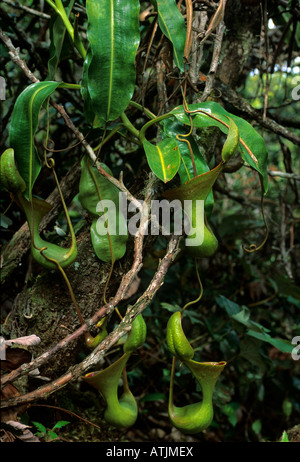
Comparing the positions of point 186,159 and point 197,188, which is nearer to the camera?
point 197,188

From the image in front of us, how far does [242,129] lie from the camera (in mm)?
832

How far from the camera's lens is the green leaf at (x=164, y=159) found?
0.79 m

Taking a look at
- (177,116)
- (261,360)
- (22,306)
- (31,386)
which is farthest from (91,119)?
(261,360)

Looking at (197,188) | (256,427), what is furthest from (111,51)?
(256,427)

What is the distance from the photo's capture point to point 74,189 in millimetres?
1127

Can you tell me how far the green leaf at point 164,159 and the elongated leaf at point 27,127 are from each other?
9.3 inches

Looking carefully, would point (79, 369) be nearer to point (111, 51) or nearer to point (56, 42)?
point (111, 51)

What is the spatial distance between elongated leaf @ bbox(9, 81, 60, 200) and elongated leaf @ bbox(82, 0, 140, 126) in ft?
0.31

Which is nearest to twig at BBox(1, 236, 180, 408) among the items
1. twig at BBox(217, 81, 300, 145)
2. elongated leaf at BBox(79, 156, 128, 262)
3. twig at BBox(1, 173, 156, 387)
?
twig at BBox(1, 173, 156, 387)

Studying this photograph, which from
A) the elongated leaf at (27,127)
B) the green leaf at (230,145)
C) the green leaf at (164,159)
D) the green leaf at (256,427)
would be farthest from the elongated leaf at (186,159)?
the green leaf at (256,427)

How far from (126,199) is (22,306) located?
1.26 ft

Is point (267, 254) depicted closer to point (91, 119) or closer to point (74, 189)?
point (74, 189)

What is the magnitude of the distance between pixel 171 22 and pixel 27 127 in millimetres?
419
